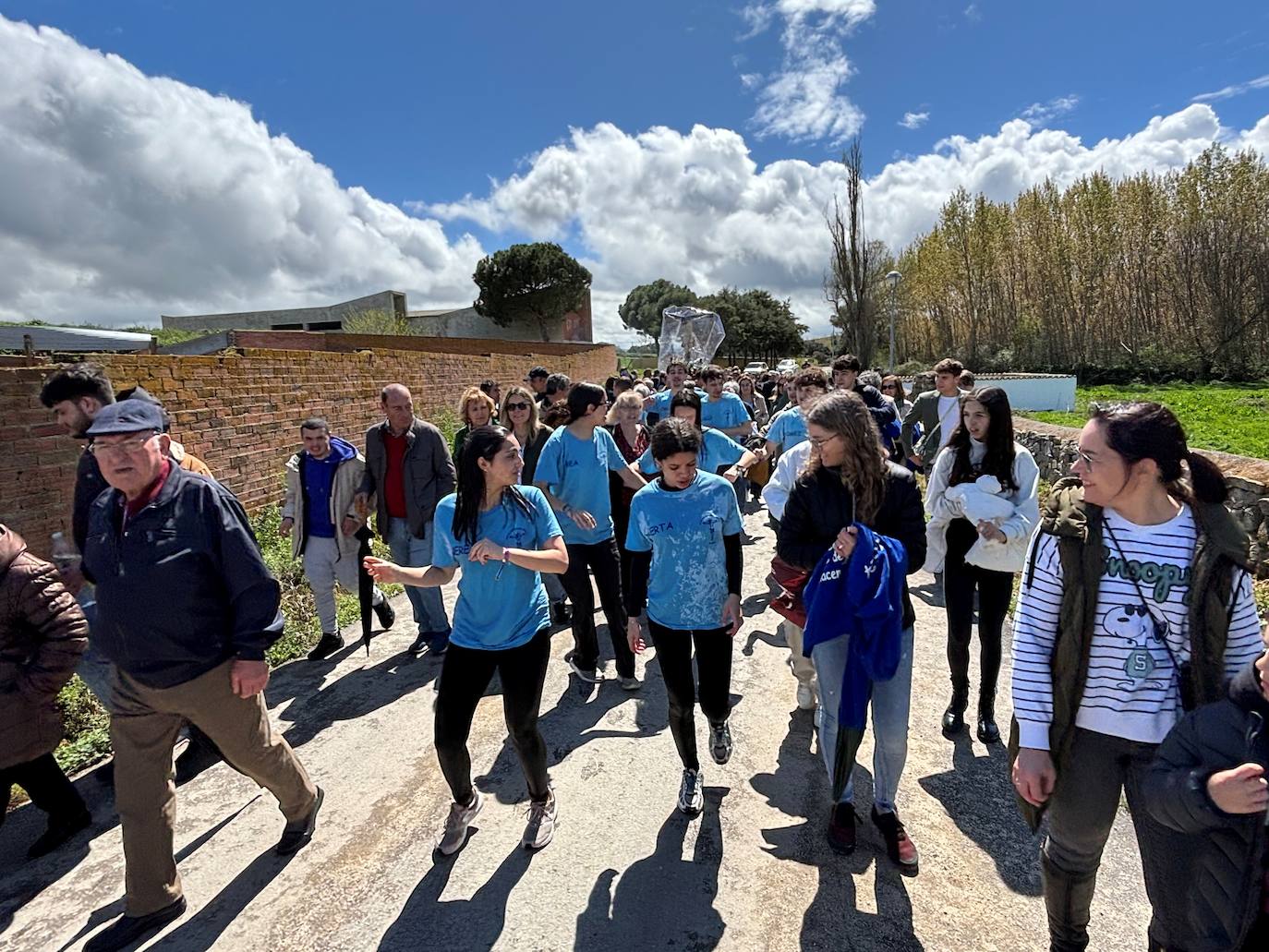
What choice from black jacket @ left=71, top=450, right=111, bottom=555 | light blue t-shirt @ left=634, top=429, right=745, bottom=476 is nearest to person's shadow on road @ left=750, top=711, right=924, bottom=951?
light blue t-shirt @ left=634, top=429, right=745, bottom=476

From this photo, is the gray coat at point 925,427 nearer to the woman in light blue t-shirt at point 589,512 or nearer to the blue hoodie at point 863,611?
the woman in light blue t-shirt at point 589,512

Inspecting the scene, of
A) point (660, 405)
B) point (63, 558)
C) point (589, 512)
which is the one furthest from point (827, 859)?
point (660, 405)

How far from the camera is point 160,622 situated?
2242 millimetres

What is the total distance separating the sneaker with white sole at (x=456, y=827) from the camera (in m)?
2.62

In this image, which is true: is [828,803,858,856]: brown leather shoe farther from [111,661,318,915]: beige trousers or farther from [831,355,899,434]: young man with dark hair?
[831,355,899,434]: young man with dark hair

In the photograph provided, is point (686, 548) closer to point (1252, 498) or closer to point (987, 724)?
point (987, 724)

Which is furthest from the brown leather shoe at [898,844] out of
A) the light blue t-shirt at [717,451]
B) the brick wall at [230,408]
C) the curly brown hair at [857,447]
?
the brick wall at [230,408]

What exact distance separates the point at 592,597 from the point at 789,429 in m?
2.14

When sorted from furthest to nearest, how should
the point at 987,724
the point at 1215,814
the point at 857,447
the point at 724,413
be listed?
the point at 724,413 < the point at 987,724 < the point at 857,447 < the point at 1215,814

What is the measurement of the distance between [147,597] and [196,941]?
1261 mm

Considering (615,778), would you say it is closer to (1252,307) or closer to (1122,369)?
(1122,369)

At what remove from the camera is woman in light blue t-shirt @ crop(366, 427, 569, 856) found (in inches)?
99.7

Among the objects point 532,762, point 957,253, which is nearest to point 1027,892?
point 532,762

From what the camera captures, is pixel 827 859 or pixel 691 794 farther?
pixel 691 794
